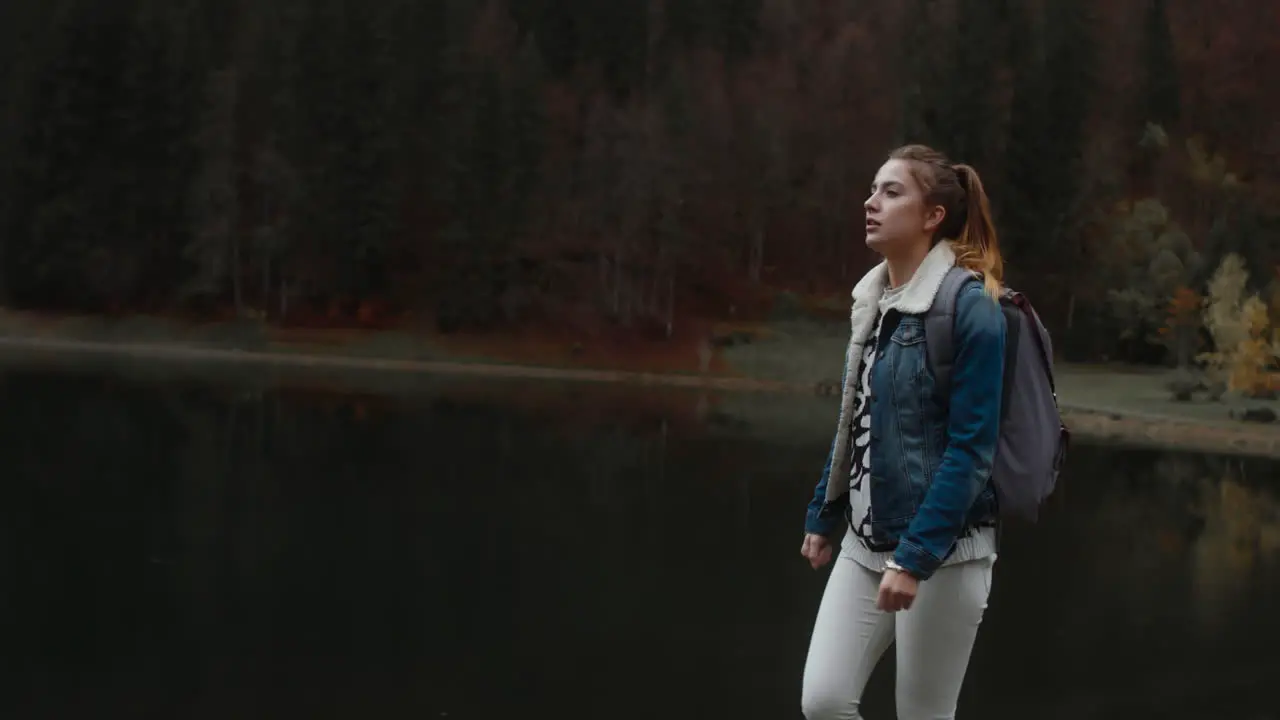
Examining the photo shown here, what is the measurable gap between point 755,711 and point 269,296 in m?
45.2

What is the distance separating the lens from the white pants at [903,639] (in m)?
3.01

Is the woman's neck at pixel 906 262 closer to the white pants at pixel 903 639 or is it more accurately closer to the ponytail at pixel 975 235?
the ponytail at pixel 975 235

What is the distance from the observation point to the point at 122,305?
4838 centimetres

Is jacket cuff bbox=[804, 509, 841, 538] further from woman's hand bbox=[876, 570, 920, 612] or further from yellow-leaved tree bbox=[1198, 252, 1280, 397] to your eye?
yellow-leaved tree bbox=[1198, 252, 1280, 397]

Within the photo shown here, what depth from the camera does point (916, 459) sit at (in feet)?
9.77

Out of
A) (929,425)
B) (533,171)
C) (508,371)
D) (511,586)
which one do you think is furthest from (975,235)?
(533,171)

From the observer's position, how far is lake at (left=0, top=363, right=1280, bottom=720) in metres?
6.39

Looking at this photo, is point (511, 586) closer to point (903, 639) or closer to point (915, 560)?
point (903, 639)

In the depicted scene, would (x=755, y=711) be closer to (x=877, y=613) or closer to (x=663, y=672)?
(x=663, y=672)

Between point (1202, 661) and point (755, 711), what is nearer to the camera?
point (755, 711)

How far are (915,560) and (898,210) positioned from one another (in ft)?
2.58

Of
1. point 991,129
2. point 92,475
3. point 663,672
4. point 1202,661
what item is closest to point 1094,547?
point 1202,661

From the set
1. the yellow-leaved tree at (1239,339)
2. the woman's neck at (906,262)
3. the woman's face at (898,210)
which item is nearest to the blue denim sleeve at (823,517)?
the woman's neck at (906,262)

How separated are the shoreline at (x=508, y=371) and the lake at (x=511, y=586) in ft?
38.8
